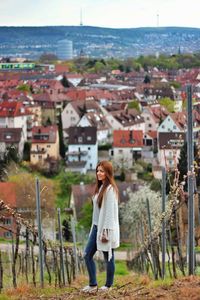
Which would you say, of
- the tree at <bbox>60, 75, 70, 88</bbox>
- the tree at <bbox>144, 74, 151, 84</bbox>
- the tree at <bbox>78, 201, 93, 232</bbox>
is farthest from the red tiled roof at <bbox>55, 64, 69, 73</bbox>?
the tree at <bbox>78, 201, 93, 232</bbox>

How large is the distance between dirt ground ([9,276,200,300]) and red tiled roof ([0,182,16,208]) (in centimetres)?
2098

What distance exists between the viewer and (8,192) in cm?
2791

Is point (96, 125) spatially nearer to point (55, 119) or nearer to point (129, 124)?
point (129, 124)

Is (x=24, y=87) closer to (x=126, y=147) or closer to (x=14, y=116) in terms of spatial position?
(x=14, y=116)

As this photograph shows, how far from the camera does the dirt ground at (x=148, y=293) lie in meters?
5.23

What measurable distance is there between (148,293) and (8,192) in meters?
22.8

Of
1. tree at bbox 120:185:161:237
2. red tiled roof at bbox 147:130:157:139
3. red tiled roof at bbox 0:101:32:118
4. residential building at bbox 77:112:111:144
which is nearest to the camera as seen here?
tree at bbox 120:185:161:237

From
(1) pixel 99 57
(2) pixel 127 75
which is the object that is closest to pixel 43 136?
(2) pixel 127 75

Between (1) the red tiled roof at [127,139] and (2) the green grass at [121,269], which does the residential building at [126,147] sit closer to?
(1) the red tiled roof at [127,139]

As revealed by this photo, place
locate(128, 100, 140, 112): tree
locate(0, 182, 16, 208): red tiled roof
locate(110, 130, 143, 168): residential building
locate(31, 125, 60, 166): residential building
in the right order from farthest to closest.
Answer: locate(128, 100, 140, 112): tree → locate(110, 130, 143, 168): residential building → locate(31, 125, 60, 166): residential building → locate(0, 182, 16, 208): red tiled roof

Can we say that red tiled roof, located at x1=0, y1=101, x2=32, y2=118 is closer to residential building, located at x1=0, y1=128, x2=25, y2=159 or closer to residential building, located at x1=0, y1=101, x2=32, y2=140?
residential building, located at x1=0, y1=101, x2=32, y2=140

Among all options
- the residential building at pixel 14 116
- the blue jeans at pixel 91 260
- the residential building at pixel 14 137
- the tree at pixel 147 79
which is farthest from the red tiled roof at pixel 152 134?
the blue jeans at pixel 91 260

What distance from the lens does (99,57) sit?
120m

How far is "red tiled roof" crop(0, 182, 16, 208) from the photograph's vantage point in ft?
A: 88.9
